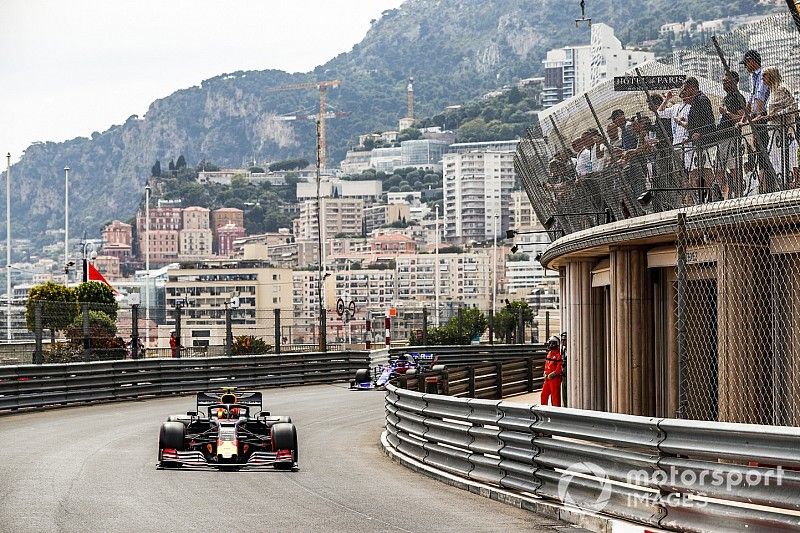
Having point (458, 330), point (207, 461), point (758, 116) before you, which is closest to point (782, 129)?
point (758, 116)

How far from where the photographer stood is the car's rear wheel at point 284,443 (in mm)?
14387

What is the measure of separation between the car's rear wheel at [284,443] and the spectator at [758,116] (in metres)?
5.42

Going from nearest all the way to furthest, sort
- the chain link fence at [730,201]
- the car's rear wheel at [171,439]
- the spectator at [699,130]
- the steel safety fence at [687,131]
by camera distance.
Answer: the chain link fence at [730,201]
the steel safety fence at [687,131]
the spectator at [699,130]
the car's rear wheel at [171,439]

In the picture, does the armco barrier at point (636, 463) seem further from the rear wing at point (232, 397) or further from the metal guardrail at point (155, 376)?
the metal guardrail at point (155, 376)

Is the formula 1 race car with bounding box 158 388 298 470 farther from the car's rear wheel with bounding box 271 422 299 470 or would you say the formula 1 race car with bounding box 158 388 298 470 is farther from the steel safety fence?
the steel safety fence

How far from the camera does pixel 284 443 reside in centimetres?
1448

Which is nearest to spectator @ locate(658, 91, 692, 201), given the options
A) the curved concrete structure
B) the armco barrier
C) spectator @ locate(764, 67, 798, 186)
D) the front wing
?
the curved concrete structure

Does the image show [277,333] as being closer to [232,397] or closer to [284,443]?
[232,397]

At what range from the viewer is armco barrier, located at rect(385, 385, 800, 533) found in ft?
28.0

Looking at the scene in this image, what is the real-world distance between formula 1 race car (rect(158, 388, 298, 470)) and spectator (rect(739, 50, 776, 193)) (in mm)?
5486

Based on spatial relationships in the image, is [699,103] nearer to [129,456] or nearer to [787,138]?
[787,138]

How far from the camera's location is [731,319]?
12742mm

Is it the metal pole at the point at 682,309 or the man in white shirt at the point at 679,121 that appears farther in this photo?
the man in white shirt at the point at 679,121

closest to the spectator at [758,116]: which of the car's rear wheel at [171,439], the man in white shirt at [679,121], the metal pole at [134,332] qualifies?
the man in white shirt at [679,121]
